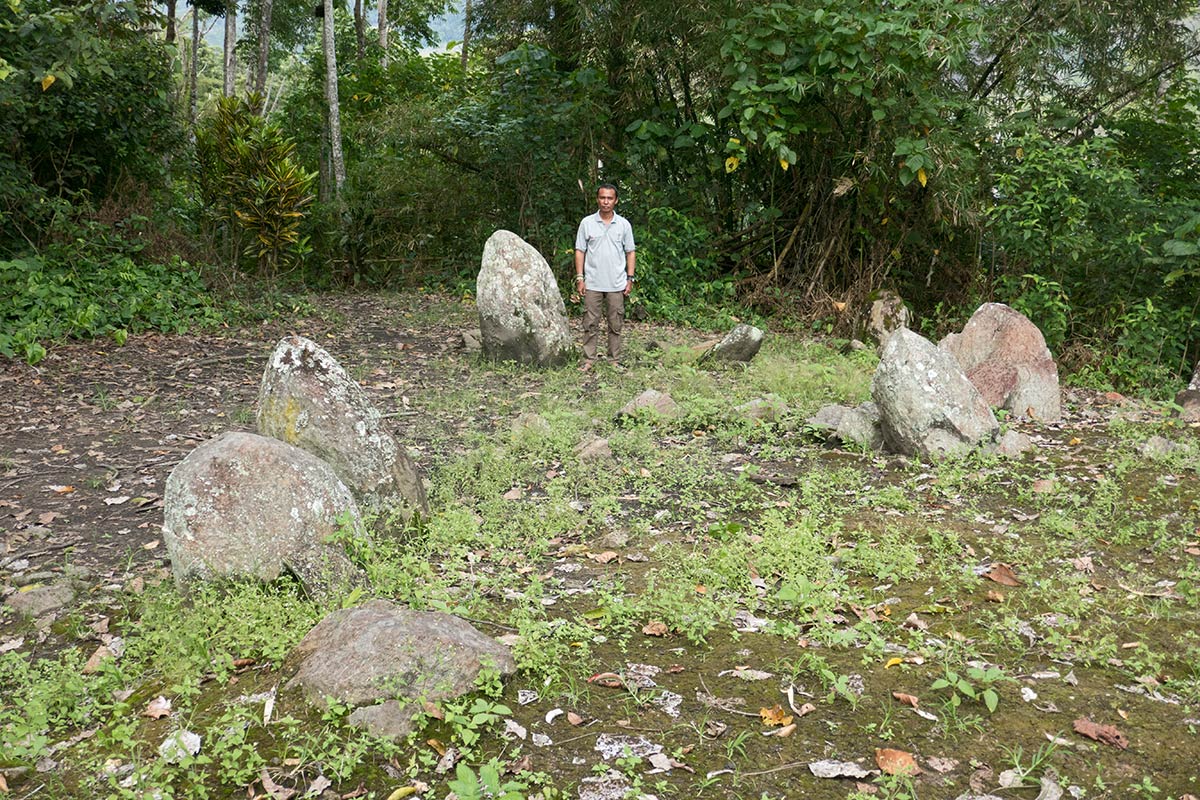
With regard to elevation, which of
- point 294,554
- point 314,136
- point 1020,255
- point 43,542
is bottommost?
point 43,542

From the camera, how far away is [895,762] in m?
2.84

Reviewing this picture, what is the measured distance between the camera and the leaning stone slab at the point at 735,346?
8.54 m

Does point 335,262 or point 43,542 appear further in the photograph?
point 335,262

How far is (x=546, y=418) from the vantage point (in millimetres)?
6574

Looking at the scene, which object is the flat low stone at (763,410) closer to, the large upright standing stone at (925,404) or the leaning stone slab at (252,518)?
the large upright standing stone at (925,404)

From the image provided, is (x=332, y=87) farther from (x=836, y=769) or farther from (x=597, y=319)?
(x=836, y=769)

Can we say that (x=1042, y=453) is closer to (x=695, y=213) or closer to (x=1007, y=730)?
(x=1007, y=730)

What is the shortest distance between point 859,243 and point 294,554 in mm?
8902

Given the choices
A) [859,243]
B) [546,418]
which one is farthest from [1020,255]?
[546,418]

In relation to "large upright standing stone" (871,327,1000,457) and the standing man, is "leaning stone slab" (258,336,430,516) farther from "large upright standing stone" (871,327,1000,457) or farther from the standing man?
the standing man

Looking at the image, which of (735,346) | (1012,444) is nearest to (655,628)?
(1012,444)

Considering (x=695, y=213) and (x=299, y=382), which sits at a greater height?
(x=695, y=213)

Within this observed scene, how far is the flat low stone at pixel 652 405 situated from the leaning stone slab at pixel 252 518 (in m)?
3.14

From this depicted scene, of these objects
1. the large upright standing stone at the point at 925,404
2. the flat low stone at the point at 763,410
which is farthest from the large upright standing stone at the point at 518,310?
the large upright standing stone at the point at 925,404
